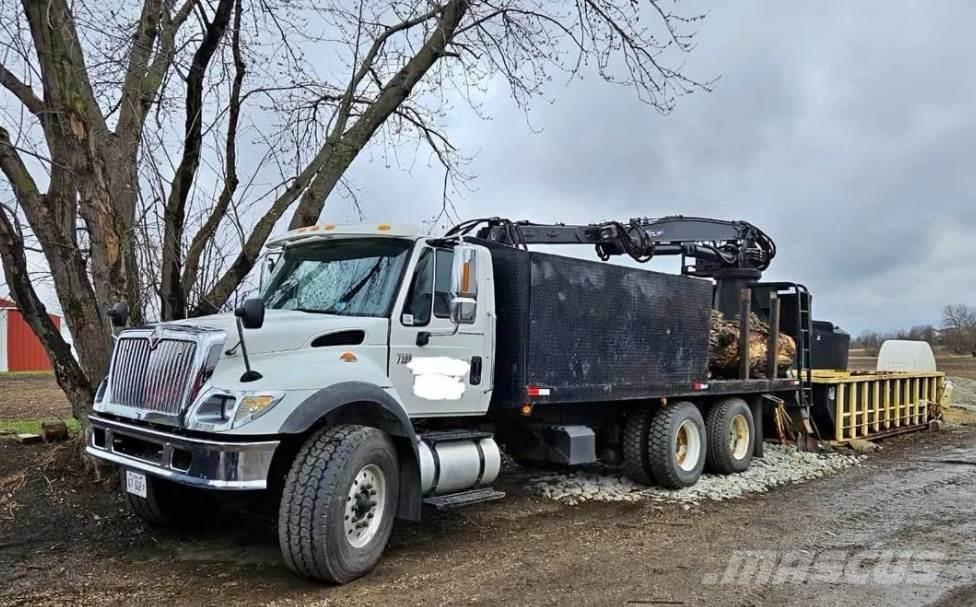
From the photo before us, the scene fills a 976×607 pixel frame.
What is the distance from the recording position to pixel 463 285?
6.21 m

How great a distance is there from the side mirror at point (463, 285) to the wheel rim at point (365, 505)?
1435 mm

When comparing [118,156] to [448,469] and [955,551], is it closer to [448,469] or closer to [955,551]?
[448,469]

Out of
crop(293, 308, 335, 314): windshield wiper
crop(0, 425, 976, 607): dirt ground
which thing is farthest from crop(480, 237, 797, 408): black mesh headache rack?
crop(293, 308, 335, 314): windshield wiper

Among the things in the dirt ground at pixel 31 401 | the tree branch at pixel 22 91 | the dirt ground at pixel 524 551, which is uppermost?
the tree branch at pixel 22 91

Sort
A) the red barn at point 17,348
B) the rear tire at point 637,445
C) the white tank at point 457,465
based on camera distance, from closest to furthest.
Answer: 1. the white tank at point 457,465
2. the rear tire at point 637,445
3. the red barn at point 17,348

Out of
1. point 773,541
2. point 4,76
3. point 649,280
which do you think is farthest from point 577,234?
point 4,76

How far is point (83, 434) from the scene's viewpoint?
7848mm

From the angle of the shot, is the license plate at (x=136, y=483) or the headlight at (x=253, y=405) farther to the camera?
the license plate at (x=136, y=483)

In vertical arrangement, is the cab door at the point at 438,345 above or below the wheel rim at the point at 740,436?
above

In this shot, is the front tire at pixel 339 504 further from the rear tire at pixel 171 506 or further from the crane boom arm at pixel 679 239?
the crane boom arm at pixel 679 239

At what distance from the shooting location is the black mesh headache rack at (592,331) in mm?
6832

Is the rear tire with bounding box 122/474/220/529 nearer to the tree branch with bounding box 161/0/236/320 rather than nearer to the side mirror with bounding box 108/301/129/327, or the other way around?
the side mirror with bounding box 108/301/129/327

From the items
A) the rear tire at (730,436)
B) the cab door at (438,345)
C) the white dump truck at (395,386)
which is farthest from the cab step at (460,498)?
the rear tire at (730,436)

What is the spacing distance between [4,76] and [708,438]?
848 centimetres
